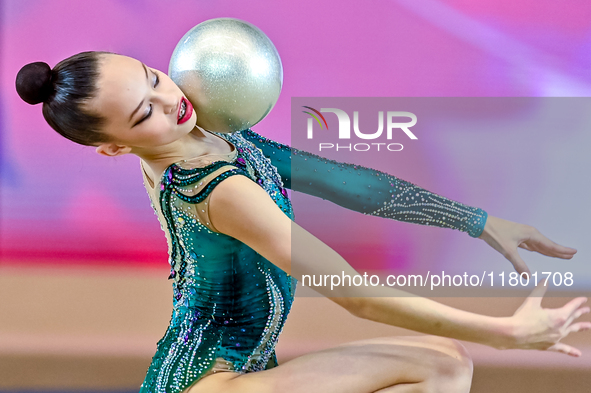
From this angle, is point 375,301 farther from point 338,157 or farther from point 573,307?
point 338,157

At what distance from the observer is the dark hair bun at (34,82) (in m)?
1.03

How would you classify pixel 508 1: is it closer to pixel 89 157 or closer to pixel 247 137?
pixel 247 137

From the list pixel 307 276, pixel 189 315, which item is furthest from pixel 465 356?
pixel 189 315

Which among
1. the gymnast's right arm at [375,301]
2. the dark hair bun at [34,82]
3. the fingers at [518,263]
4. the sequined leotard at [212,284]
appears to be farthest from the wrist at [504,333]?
the dark hair bun at [34,82]

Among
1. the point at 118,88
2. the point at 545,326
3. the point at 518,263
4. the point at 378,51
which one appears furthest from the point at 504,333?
the point at 378,51

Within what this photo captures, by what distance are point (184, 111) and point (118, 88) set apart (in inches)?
4.9

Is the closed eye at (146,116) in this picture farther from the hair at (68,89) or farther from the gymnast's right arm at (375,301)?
the gymnast's right arm at (375,301)

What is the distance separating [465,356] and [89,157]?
1628 millimetres

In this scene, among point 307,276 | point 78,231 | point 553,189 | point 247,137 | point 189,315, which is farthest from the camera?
point 78,231

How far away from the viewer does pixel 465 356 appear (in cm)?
133

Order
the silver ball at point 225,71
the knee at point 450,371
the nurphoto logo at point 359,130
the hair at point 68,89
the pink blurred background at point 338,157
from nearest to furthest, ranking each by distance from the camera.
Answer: the hair at point 68,89
the silver ball at point 225,71
the knee at point 450,371
the nurphoto logo at point 359,130
the pink blurred background at point 338,157

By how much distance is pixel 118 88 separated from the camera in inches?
40.4

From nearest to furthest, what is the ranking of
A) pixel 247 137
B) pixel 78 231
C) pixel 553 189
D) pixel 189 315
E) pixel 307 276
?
pixel 307 276, pixel 189 315, pixel 247 137, pixel 553 189, pixel 78 231

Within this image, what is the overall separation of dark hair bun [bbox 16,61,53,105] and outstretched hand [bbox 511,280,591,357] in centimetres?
89
